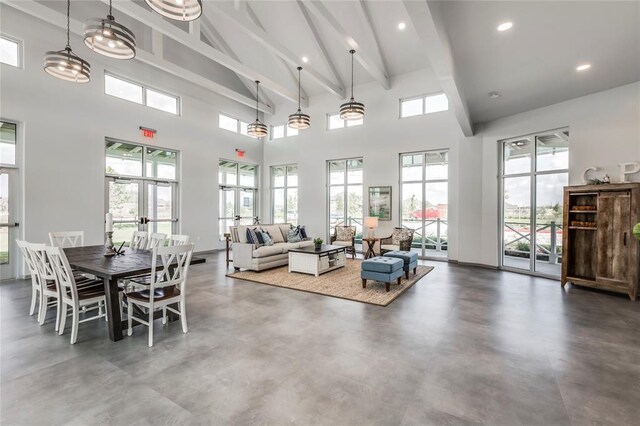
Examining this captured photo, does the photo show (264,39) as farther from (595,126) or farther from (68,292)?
(595,126)

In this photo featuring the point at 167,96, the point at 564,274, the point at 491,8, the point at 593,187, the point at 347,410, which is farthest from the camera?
the point at 167,96

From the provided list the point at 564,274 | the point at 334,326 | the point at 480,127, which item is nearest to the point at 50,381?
the point at 334,326

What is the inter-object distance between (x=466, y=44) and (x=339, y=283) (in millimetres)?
4114

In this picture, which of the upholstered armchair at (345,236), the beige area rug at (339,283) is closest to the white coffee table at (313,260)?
the beige area rug at (339,283)

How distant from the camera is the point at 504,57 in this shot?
415 cm

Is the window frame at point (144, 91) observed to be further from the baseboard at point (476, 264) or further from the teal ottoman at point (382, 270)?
the baseboard at point (476, 264)

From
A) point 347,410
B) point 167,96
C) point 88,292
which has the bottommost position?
point 347,410

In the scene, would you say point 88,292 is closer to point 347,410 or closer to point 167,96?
point 347,410

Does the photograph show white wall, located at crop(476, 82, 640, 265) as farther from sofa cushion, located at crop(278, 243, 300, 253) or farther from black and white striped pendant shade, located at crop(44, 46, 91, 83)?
black and white striped pendant shade, located at crop(44, 46, 91, 83)

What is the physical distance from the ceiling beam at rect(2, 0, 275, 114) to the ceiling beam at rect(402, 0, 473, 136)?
5946mm

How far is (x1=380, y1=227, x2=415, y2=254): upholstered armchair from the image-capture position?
24.6 feet

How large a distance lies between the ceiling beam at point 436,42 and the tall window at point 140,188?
7.22m

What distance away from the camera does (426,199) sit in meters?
8.36

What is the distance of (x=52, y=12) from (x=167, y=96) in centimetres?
313
